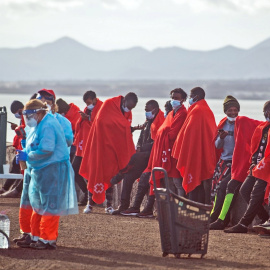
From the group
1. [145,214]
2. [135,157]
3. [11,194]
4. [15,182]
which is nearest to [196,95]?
[135,157]

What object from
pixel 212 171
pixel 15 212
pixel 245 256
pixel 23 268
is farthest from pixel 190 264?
pixel 15 212

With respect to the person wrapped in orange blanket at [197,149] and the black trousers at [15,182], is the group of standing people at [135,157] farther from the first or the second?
the black trousers at [15,182]

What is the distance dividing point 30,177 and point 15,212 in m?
3.59

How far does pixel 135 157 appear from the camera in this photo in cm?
1477

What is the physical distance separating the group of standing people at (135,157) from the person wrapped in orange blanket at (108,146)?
0.05ft

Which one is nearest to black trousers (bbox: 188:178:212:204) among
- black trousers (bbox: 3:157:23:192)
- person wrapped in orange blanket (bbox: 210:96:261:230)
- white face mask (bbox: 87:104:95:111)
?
person wrapped in orange blanket (bbox: 210:96:261:230)

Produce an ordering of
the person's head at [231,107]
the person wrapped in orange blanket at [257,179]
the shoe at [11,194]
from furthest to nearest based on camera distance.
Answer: the shoe at [11,194], the person's head at [231,107], the person wrapped in orange blanket at [257,179]

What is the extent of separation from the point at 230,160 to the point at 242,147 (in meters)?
0.33

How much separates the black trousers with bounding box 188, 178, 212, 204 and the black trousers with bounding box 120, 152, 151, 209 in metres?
1.15

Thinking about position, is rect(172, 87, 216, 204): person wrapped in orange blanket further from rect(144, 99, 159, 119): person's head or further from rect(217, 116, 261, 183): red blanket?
rect(144, 99, 159, 119): person's head

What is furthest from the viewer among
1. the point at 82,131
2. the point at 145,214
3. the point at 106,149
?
the point at 82,131

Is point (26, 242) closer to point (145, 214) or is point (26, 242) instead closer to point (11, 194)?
point (145, 214)

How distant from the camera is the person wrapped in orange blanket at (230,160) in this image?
12.9 metres

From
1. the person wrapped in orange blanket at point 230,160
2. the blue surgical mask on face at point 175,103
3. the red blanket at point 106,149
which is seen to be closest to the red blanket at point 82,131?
the red blanket at point 106,149
